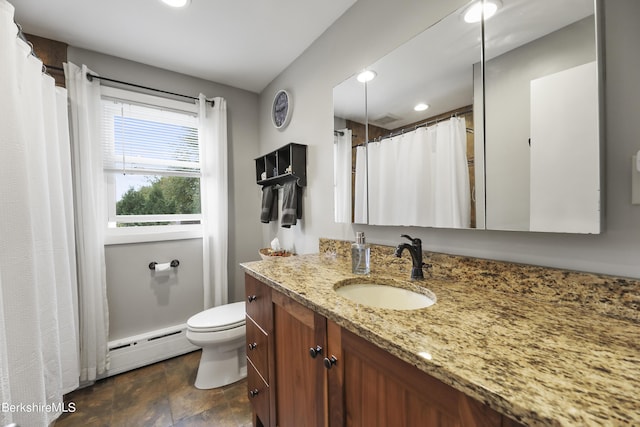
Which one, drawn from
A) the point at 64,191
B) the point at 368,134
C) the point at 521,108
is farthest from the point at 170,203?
the point at 521,108

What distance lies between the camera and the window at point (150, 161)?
1938 mm

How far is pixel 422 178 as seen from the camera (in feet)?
3.73

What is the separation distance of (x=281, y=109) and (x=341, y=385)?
78.3 inches

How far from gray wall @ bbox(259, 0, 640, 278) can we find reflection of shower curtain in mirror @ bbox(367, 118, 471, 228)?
0.24ft

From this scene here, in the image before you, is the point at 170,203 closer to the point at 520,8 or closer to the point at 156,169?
the point at 156,169

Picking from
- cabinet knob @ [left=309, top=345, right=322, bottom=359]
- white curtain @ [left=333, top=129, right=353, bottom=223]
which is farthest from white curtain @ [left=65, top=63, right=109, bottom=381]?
cabinet knob @ [left=309, top=345, right=322, bottom=359]

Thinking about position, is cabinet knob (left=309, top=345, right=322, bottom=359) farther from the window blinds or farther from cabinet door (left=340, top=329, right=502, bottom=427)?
the window blinds

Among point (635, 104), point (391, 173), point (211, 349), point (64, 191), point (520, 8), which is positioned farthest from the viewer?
point (211, 349)

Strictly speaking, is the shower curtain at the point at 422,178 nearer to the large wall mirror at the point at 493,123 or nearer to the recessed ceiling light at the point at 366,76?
the large wall mirror at the point at 493,123

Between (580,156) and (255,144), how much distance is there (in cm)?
233

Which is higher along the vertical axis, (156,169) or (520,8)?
(520,8)

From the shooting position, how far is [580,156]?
73cm

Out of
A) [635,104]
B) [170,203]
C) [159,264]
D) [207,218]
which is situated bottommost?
[159,264]

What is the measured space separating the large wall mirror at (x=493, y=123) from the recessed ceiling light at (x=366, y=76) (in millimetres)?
28
